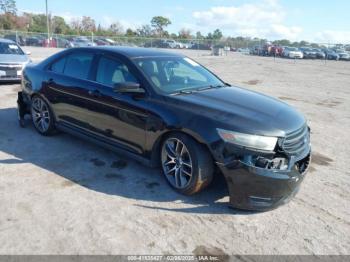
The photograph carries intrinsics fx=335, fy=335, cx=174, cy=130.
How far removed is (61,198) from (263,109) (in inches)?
96.4

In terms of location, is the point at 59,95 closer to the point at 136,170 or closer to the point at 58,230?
the point at 136,170

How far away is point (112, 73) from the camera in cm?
443

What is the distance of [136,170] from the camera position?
4418mm

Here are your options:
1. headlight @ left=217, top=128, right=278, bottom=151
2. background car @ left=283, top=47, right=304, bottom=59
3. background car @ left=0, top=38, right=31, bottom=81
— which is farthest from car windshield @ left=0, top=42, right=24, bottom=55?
background car @ left=283, top=47, right=304, bottom=59

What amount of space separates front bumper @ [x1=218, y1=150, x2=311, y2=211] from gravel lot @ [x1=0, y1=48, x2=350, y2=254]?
182 mm

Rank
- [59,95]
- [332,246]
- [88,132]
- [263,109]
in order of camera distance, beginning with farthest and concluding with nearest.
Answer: [59,95]
[88,132]
[263,109]
[332,246]

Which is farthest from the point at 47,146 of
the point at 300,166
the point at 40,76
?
the point at 300,166

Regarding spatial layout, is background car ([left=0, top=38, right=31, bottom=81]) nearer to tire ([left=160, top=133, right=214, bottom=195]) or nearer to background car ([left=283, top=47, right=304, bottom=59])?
tire ([left=160, top=133, right=214, bottom=195])

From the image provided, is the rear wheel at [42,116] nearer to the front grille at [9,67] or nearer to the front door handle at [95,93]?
the front door handle at [95,93]

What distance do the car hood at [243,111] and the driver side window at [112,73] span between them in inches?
30.8

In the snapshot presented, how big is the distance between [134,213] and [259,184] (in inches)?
50.3

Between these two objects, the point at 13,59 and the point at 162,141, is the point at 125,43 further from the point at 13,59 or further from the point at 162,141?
the point at 162,141

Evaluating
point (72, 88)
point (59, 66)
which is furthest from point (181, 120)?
point (59, 66)

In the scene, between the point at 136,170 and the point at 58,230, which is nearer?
the point at 58,230
